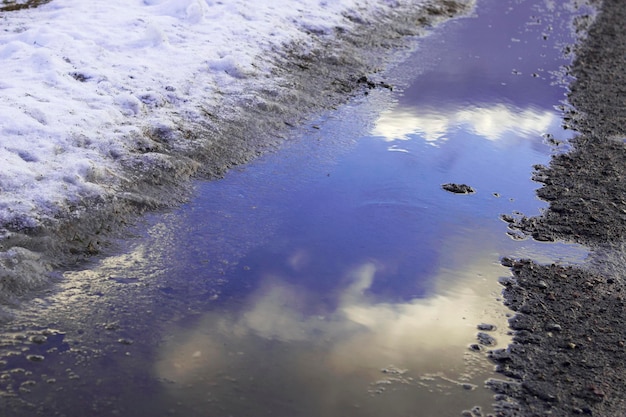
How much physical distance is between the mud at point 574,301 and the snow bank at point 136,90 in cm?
371

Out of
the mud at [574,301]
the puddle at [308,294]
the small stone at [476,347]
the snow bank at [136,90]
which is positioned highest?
the snow bank at [136,90]

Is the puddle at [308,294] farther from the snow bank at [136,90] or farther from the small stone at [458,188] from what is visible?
the snow bank at [136,90]

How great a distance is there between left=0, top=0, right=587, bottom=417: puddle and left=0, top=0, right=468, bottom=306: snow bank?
67 cm

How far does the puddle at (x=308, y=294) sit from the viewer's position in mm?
5152

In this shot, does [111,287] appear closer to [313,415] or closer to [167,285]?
[167,285]

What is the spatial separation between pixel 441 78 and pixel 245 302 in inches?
327

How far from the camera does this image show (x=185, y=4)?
13.4 m

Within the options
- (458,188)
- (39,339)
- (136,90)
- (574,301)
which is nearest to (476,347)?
(574,301)

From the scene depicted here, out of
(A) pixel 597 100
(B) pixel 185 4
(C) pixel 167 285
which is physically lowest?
(A) pixel 597 100

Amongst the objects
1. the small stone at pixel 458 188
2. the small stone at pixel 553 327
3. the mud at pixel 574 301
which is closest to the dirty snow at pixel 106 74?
the small stone at pixel 458 188

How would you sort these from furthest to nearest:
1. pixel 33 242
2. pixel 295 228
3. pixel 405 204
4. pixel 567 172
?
pixel 567 172, pixel 405 204, pixel 295 228, pixel 33 242

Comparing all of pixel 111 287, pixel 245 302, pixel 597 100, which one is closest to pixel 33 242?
pixel 111 287

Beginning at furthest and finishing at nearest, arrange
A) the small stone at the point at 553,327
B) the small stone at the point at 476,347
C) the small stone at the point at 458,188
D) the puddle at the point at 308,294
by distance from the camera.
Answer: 1. the small stone at the point at 458,188
2. the small stone at the point at 553,327
3. the small stone at the point at 476,347
4. the puddle at the point at 308,294

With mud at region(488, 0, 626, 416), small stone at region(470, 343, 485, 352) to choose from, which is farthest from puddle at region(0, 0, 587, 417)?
mud at region(488, 0, 626, 416)
